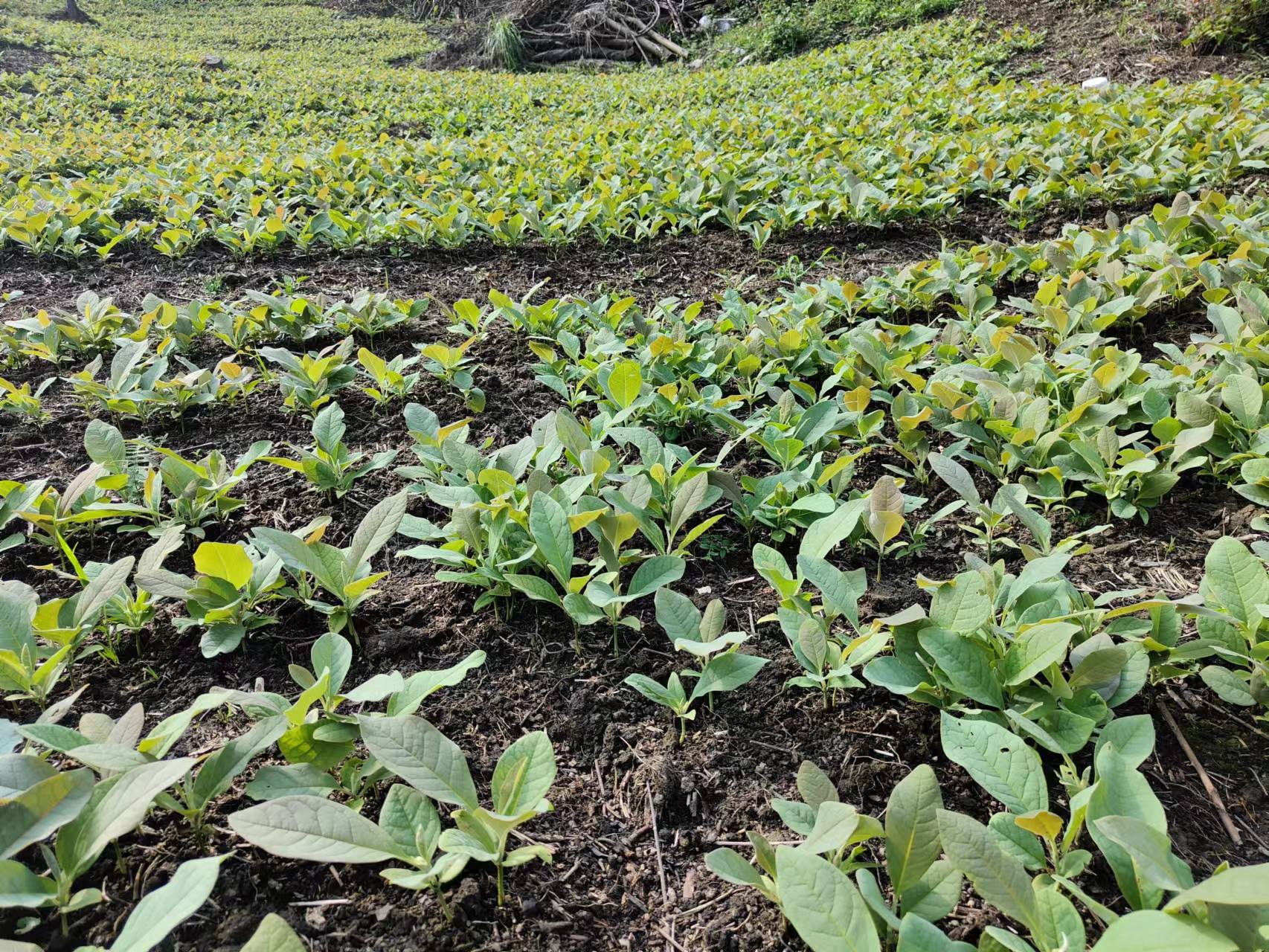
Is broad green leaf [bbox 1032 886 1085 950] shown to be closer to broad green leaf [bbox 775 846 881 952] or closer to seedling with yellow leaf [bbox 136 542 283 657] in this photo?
broad green leaf [bbox 775 846 881 952]

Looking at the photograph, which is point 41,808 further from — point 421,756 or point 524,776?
point 524,776

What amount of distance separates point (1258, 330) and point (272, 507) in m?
3.01

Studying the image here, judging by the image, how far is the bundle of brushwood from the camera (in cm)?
1241

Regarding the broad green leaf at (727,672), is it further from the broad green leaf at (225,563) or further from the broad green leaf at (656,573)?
the broad green leaf at (225,563)

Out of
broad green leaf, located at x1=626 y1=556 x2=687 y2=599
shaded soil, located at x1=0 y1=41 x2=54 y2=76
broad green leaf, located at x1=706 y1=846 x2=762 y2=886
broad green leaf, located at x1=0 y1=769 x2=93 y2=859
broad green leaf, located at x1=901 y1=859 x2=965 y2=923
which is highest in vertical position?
shaded soil, located at x1=0 y1=41 x2=54 y2=76

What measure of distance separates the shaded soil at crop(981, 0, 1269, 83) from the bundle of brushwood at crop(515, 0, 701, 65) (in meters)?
6.19

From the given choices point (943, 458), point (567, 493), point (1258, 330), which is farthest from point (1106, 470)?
point (567, 493)

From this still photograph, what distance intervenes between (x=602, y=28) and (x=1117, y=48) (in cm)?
881

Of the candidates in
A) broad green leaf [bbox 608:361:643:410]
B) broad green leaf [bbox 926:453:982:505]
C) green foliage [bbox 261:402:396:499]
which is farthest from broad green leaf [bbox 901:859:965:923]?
green foliage [bbox 261:402:396:499]

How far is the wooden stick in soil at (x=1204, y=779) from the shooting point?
111cm

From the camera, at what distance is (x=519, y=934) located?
1.01 metres

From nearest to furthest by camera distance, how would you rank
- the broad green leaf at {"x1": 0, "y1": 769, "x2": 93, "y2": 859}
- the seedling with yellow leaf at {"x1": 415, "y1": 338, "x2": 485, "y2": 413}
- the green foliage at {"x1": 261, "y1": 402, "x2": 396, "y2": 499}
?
the broad green leaf at {"x1": 0, "y1": 769, "x2": 93, "y2": 859} → the green foliage at {"x1": 261, "y1": 402, "x2": 396, "y2": 499} → the seedling with yellow leaf at {"x1": 415, "y1": 338, "x2": 485, "y2": 413}

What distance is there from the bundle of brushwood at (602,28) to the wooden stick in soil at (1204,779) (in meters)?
13.1

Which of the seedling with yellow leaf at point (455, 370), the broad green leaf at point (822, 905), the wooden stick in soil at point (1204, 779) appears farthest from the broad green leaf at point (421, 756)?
the seedling with yellow leaf at point (455, 370)
